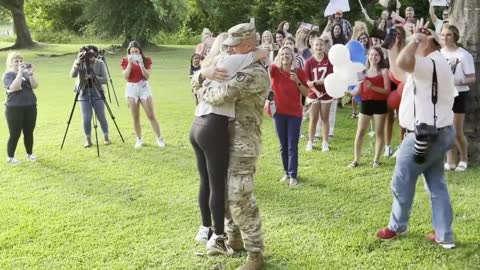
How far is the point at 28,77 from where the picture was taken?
23.9ft

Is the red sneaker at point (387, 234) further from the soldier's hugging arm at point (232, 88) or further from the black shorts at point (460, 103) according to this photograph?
the black shorts at point (460, 103)

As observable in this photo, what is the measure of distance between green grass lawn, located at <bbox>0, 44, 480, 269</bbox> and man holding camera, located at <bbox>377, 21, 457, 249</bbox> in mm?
383

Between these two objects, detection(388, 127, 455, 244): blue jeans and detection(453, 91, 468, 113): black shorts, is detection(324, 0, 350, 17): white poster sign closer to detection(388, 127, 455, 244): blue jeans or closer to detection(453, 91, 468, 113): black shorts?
detection(453, 91, 468, 113): black shorts

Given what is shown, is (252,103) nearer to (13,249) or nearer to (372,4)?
(13,249)

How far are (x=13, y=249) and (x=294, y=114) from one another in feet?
10.6

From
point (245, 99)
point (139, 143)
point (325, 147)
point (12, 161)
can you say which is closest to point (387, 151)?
point (325, 147)

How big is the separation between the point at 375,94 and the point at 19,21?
3073cm

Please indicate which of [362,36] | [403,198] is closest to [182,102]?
[362,36]

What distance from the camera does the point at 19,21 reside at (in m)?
32.7

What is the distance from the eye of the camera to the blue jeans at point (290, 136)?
243 inches

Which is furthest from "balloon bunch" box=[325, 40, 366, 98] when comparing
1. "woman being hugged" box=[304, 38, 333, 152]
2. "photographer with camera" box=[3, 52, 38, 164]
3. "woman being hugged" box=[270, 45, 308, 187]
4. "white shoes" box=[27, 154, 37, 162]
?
"white shoes" box=[27, 154, 37, 162]

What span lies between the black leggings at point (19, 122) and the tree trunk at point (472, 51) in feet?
18.9

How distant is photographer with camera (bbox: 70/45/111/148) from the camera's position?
789 centimetres

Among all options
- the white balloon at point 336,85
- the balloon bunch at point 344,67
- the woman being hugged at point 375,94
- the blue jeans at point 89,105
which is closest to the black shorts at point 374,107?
the woman being hugged at point 375,94
